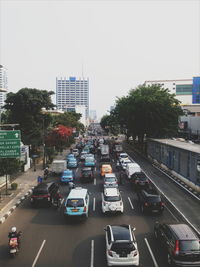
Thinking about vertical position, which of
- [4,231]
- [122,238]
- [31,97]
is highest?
[31,97]

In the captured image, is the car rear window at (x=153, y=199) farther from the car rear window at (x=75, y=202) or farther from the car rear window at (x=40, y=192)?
the car rear window at (x=40, y=192)

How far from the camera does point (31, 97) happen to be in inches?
1697

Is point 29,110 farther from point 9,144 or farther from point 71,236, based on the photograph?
point 71,236

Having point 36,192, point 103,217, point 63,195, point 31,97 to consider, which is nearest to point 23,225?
point 36,192

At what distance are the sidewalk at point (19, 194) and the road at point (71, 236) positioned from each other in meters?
0.59

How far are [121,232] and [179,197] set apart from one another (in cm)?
1274

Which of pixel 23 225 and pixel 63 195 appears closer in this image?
pixel 23 225

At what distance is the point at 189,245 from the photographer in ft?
38.3

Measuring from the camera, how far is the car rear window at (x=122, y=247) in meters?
11.9

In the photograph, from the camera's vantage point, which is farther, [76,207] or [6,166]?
[6,166]

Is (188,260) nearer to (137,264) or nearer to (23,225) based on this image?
(137,264)

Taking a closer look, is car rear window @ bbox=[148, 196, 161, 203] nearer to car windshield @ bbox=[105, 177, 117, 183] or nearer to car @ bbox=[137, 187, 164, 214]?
car @ bbox=[137, 187, 164, 214]

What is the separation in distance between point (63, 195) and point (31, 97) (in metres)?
22.5

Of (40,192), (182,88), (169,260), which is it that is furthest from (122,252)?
(182,88)
